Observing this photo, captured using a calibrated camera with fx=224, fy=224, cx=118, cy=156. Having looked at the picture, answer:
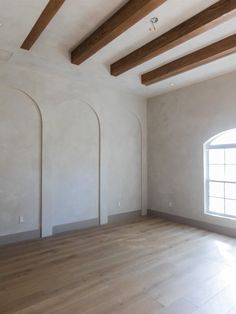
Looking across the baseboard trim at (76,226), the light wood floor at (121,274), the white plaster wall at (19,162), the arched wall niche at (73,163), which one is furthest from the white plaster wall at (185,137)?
the white plaster wall at (19,162)

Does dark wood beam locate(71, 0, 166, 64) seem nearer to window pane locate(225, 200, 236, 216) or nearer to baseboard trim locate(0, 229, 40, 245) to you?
baseboard trim locate(0, 229, 40, 245)

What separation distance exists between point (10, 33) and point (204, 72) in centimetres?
367

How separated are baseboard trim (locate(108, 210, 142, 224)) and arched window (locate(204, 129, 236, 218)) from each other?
1.84 metres

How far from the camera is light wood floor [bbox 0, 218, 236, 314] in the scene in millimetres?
2414

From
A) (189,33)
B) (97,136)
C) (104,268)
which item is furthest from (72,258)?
(189,33)

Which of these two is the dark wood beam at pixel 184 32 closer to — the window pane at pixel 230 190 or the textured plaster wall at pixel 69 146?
the textured plaster wall at pixel 69 146

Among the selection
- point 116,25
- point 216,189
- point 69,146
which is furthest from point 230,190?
point 116,25

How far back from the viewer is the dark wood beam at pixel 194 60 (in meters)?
3.53

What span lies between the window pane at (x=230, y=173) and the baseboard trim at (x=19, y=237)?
162 inches

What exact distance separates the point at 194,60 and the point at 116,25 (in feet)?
Answer: 5.65

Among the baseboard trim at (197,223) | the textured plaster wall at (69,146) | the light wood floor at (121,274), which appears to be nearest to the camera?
the light wood floor at (121,274)

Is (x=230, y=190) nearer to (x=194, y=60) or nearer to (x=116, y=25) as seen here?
(x=194, y=60)

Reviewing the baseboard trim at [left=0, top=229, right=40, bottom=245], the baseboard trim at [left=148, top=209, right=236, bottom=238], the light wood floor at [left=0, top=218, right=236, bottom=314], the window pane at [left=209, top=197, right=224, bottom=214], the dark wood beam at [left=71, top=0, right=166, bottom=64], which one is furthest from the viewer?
the window pane at [left=209, top=197, right=224, bottom=214]

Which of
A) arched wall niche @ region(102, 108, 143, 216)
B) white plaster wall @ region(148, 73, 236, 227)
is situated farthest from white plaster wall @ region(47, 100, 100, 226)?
white plaster wall @ region(148, 73, 236, 227)
